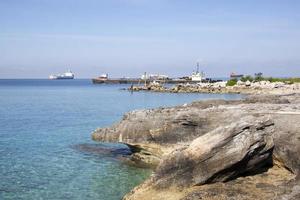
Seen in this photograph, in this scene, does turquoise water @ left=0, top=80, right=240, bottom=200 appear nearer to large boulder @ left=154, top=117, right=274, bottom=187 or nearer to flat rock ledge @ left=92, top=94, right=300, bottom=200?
flat rock ledge @ left=92, top=94, right=300, bottom=200

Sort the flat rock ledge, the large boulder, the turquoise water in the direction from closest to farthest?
the flat rock ledge, the large boulder, the turquoise water

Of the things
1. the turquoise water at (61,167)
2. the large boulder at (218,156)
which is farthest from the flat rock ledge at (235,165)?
the turquoise water at (61,167)

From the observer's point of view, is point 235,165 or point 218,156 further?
point 235,165

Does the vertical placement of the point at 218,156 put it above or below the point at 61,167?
above

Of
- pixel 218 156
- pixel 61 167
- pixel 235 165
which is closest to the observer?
pixel 218 156

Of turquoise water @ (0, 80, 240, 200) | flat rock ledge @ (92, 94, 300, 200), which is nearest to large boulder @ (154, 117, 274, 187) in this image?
flat rock ledge @ (92, 94, 300, 200)

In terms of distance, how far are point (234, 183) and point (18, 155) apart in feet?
49.3

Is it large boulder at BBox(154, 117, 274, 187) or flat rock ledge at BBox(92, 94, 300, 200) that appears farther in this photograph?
large boulder at BBox(154, 117, 274, 187)

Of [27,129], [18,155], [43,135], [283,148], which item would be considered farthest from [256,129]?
[27,129]

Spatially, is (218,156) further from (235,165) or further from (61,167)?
(61,167)

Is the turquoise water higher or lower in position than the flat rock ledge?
lower

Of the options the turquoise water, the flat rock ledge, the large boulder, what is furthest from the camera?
the turquoise water

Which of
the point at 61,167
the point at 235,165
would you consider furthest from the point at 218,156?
the point at 61,167

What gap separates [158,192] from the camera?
1455cm
